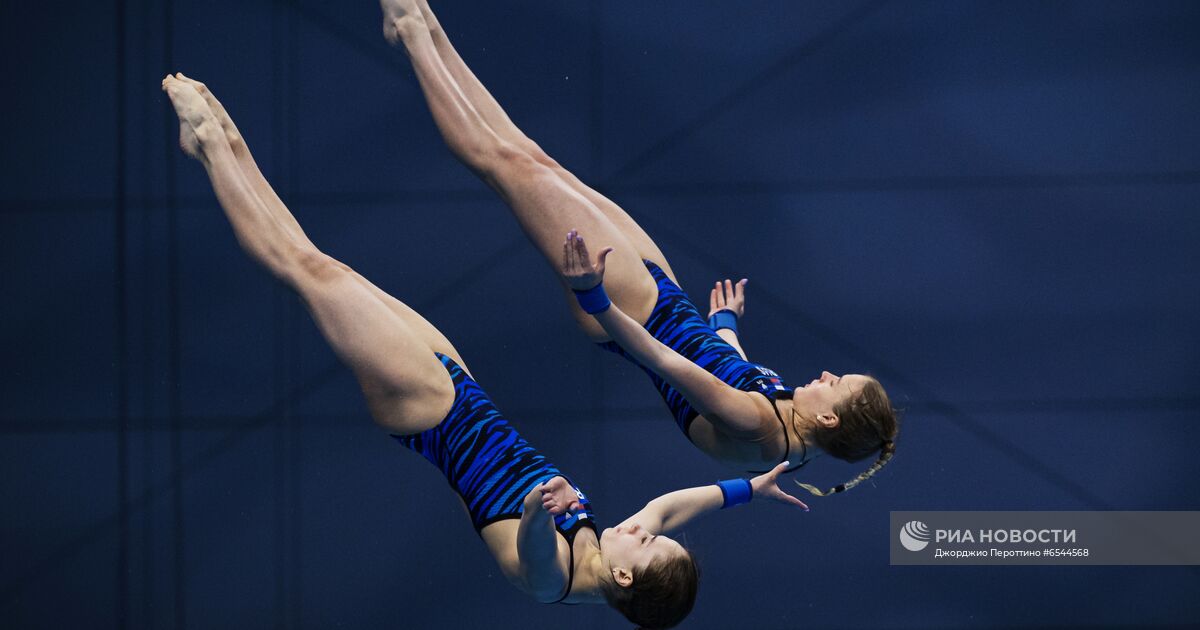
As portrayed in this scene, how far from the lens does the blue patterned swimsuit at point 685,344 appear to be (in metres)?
3.38

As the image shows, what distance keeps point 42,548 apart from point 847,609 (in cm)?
300

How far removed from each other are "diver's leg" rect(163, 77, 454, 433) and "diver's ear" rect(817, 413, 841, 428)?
949 mm

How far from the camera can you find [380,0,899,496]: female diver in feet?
10.5

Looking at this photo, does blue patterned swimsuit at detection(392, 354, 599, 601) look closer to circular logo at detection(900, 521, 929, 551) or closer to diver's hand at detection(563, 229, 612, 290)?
diver's hand at detection(563, 229, 612, 290)

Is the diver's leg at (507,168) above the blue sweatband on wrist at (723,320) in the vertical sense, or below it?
above

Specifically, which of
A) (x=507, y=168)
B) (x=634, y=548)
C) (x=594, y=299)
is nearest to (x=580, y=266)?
(x=594, y=299)

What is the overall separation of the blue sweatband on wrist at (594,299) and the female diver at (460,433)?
401mm

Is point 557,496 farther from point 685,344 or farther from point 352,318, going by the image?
point 685,344

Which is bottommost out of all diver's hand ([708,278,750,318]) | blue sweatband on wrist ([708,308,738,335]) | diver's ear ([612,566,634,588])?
diver's ear ([612,566,634,588])

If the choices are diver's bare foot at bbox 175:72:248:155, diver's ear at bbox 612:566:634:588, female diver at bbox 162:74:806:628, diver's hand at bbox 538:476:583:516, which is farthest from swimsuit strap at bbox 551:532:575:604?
diver's bare foot at bbox 175:72:248:155

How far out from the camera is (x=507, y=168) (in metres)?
3.32

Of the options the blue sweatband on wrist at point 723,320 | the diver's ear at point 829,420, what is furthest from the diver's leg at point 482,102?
the diver's ear at point 829,420

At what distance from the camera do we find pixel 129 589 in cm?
463

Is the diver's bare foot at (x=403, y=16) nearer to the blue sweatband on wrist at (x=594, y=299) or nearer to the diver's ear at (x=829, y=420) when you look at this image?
the blue sweatband on wrist at (x=594, y=299)
